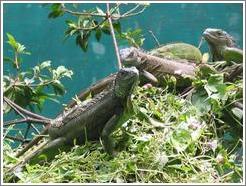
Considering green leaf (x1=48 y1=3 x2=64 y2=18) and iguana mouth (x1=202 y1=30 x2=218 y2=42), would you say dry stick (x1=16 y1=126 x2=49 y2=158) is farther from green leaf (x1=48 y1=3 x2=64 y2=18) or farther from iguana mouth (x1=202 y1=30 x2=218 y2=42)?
iguana mouth (x1=202 y1=30 x2=218 y2=42)

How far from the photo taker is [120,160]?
133cm

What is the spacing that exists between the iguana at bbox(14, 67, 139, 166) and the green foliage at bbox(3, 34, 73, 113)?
20.6 inches

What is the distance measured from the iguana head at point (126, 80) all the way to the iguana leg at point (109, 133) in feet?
0.25

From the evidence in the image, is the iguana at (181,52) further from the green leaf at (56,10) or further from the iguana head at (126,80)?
the iguana head at (126,80)

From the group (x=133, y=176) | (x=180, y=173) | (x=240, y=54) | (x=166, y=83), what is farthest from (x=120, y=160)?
(x=240, y=54)

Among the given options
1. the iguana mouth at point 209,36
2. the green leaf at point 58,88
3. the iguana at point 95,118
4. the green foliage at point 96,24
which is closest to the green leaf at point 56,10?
the green foliage at point 96,24

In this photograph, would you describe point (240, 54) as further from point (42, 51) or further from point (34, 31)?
point (34, 31)

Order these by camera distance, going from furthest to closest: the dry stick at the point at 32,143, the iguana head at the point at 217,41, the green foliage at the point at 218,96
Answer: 1. the iguana head at the point at 217,41
2. the dry stick at the point at 32,143
3. the green foliage at the point at 218,96

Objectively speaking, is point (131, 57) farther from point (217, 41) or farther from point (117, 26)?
point (217, 41)

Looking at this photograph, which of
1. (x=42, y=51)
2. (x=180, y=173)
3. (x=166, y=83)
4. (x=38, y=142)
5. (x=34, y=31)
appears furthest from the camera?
(x=34, y=31)

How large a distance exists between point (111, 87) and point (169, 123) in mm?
222

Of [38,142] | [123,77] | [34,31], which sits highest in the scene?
[123,77]

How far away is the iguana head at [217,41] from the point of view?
205cm

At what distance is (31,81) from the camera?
2.16 m
